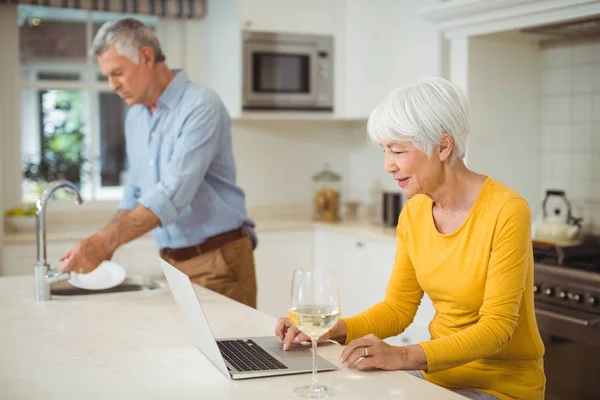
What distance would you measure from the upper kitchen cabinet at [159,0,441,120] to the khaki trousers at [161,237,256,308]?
6.13 ft

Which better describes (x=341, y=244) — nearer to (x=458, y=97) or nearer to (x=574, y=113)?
(x=574, y=113)

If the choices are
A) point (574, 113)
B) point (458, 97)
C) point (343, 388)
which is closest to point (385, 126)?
point (458, 97)

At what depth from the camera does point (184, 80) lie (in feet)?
9.48

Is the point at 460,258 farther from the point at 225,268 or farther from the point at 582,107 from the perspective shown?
the point at 582,107

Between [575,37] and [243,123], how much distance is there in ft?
7.14

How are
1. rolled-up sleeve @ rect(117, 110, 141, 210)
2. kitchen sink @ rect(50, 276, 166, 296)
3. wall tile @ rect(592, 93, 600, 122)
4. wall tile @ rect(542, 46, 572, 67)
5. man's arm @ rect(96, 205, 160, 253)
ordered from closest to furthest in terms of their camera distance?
man's arm @ rect(96, 205, 160, 253)
kitchen sink @ rect(50, 276, 166, 296)
rolled-up sleeve @ rect(117, 110, 141, 210)
wall tile @ rect(592, 93, 600, 122)
wall tile @ rect(542, 46, 572, 67)

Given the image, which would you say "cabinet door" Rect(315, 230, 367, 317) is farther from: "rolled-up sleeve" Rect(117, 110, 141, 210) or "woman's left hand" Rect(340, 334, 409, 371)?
"woman's left hand" Rect(340, 334, 409, 371)

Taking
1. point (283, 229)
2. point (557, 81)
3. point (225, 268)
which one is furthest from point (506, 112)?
point (225, 268)

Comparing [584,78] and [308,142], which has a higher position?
[584,78]

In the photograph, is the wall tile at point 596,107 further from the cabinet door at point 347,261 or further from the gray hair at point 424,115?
the gray hair at point 424,115

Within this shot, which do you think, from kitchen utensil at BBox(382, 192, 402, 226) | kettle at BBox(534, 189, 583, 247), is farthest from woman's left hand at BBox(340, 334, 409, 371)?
kitchen utensil at BBox(382, 192, 402, 226)

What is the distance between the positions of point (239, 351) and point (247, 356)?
0.16ft

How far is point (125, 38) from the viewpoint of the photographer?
109 inches

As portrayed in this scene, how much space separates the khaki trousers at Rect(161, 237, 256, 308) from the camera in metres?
2.85
